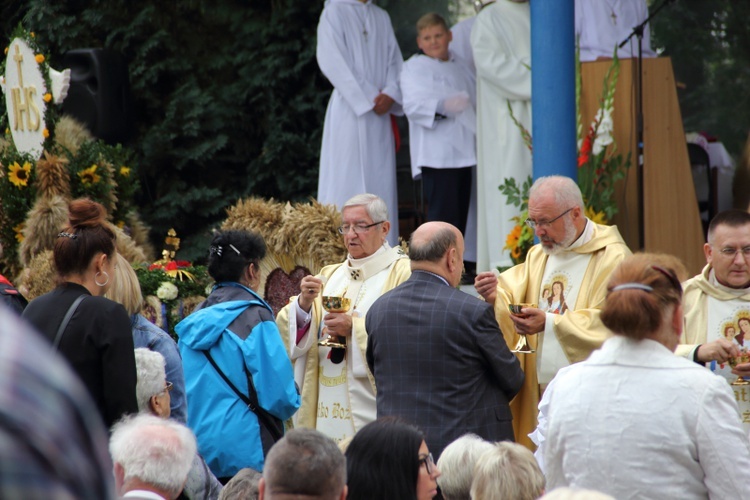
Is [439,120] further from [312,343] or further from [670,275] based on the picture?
[670,275]

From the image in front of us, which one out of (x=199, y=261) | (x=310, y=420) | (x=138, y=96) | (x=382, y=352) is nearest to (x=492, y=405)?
(x=382, y=352)

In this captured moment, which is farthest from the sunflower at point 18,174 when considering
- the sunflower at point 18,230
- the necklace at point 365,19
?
the necklace at point 365,19

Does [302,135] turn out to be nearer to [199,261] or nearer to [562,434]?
[199,261]

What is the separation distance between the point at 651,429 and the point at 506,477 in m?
0.50

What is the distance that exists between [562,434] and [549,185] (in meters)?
2.34

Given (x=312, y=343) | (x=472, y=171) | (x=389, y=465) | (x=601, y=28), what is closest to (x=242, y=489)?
(x=389, y=465)

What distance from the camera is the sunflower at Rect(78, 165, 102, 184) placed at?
9.24 meters

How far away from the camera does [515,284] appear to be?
5664 millimetres

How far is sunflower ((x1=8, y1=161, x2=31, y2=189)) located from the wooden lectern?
4694 millimetres

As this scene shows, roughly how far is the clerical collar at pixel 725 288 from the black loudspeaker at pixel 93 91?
7.05 metres

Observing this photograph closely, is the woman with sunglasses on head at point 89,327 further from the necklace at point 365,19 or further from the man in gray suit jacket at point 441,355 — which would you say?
the necklace at point 365,19

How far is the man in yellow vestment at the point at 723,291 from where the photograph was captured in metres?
4.64

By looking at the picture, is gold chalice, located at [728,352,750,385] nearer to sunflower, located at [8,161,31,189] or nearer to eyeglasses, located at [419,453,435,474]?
eyeglasses, located at [419,453,435,474]

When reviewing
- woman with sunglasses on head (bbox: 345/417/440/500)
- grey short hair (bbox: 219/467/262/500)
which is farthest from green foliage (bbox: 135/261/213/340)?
woman with sunglasses on head (bbox: 345/417/440/500)
